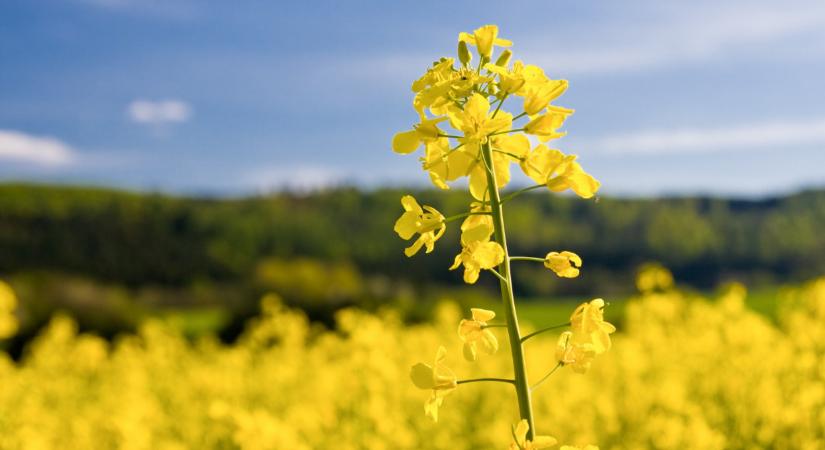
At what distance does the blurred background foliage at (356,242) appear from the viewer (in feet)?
121

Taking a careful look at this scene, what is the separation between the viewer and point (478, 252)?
1.51 meters

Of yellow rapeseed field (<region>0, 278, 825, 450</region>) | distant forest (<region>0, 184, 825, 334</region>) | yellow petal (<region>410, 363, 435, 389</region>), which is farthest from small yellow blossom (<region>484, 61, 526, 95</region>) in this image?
distant forest (<region>0, 184, 825, 334</region>)

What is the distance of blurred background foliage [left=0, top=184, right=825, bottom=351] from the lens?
37.0 metres

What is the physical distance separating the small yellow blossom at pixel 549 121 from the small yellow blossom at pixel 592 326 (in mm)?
359

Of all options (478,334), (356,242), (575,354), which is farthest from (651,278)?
(356,242)

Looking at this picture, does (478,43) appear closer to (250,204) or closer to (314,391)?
(314,391)

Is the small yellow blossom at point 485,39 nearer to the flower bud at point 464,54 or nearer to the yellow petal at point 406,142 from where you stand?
the flower bud at point 464,54

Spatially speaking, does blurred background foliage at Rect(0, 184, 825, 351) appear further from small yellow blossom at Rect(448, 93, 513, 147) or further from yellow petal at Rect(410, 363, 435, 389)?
small yellow blossom at Rect(448, 93, 513, 147)

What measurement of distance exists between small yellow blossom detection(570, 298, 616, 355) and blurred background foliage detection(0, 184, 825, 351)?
19.6 metres

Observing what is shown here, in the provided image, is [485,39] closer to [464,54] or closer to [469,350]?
A: [464,54]

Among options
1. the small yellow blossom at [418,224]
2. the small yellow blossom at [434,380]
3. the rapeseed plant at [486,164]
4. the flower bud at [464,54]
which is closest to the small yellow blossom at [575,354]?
the rapeseed plant at [486,164]

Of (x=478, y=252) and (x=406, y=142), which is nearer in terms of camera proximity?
(x=478, y=252)

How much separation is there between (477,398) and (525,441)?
622 centimetres

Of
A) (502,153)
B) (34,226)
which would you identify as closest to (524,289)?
(34,226)
